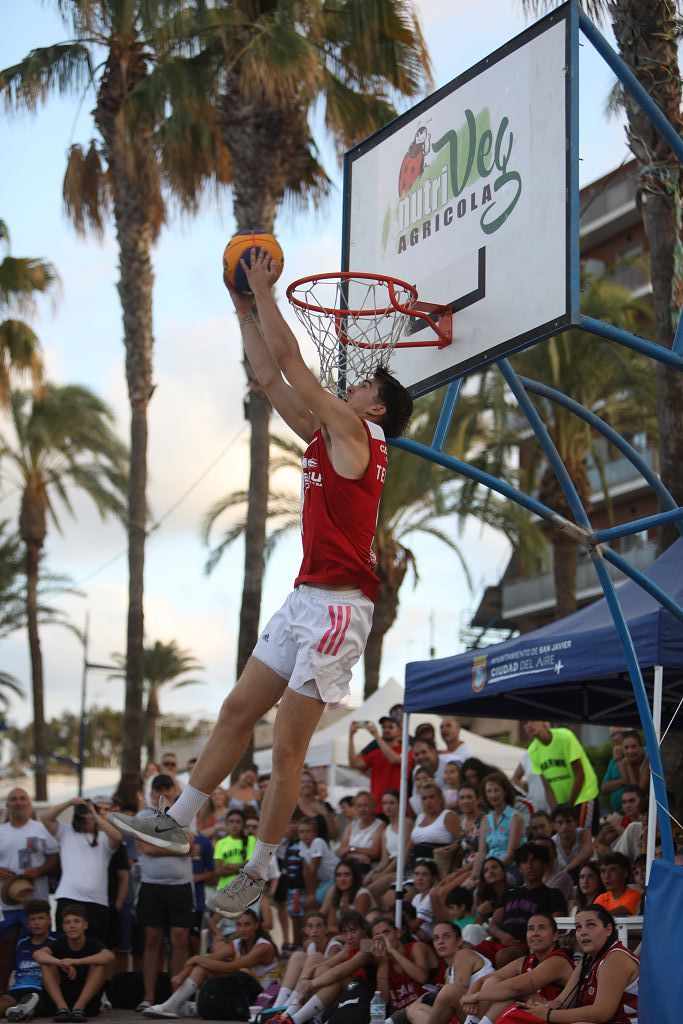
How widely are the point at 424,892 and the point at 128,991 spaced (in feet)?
10.0

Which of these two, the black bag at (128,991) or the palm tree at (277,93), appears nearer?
the black bag at (128,991)

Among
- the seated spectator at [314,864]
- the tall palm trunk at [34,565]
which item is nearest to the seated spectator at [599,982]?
the seated spectator at [314,864]

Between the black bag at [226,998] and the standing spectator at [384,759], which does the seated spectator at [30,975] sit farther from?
the standing spectator at [384,759]

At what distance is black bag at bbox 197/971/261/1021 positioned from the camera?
11.4 meters

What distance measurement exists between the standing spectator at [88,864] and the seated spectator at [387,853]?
2459 mm

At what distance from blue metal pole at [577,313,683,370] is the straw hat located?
26.5ft

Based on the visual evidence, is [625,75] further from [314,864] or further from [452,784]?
[314,864]

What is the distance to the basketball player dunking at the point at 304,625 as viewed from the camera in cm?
558

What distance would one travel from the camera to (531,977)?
857cm

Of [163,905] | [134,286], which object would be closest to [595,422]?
[163,905]

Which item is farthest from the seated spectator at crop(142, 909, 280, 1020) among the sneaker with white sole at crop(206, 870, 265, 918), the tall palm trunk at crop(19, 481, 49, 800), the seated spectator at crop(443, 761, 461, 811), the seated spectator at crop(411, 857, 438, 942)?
the tall palm trunk at crop(19, 481, 49, 800)

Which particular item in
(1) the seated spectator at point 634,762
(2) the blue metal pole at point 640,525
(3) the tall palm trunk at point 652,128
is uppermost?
(3) the tall palm trunk at point 652,128

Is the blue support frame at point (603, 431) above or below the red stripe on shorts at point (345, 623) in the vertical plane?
above

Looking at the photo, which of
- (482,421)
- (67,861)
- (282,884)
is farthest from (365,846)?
(482,421)
